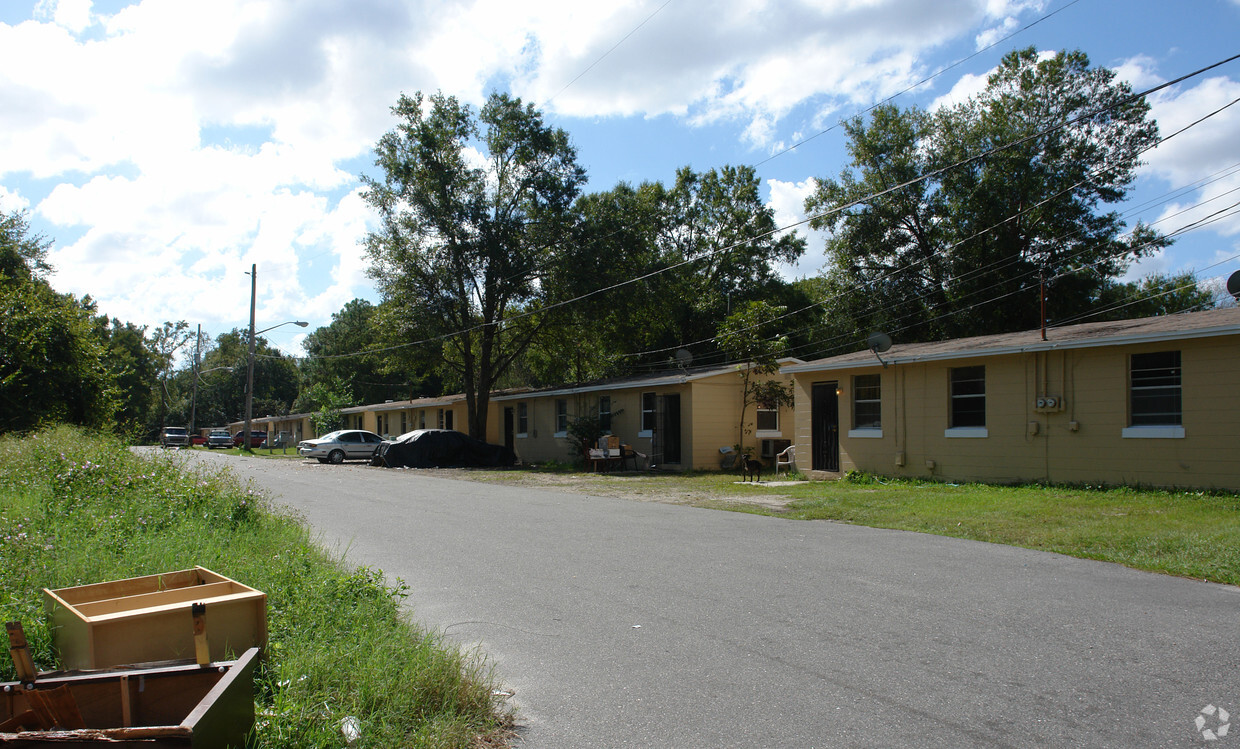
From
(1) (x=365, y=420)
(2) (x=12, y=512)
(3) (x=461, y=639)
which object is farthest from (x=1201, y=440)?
(1) (x=365, y=420)

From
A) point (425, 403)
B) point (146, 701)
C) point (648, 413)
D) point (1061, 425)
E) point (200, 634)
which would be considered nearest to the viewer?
point (146, 701)

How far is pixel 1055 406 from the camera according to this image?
49.8 ft

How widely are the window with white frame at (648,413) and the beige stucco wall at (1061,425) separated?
8.06m

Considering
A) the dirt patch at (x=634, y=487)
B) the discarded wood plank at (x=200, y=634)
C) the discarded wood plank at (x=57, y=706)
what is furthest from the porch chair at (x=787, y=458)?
the discarded wood plank at (x=57, y=706)

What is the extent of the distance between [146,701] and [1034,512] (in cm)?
1200

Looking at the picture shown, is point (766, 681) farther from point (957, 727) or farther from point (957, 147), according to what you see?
point (957, 147)

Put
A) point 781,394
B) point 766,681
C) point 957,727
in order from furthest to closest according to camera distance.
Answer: point 781,394 → point 766,681 → point 957,727

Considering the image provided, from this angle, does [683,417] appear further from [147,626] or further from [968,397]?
[147,626]

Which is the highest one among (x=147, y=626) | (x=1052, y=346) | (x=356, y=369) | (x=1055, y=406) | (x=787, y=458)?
(x=356, y=369)

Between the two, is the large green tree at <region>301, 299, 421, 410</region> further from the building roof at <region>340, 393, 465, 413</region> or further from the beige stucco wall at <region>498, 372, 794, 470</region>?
the beige stucco wall at <region>498, 372, 794, 470</region>

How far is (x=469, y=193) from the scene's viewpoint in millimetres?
33906

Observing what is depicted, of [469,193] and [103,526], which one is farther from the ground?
[469,193]

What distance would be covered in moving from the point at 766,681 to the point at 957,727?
1085 mm

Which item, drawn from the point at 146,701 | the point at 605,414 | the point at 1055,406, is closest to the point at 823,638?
the point at 146,701
